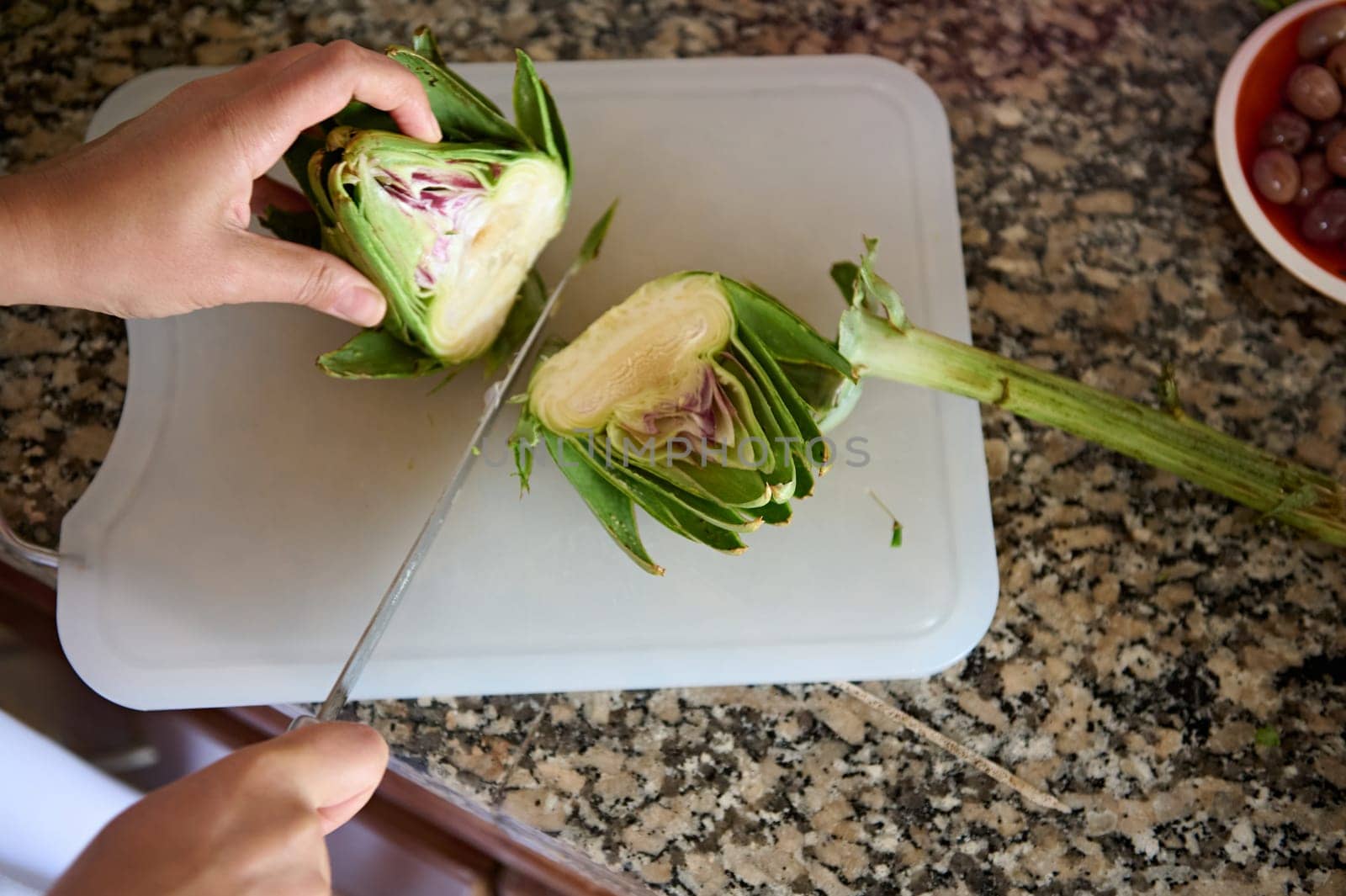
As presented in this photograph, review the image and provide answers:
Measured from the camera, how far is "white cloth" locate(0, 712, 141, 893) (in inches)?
43.9

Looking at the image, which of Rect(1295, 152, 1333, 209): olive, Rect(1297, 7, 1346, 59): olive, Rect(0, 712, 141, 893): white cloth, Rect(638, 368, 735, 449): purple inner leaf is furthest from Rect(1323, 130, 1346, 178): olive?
Rect(0, 712, 141, 893): white cloth

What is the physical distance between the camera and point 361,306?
1047 millimetres

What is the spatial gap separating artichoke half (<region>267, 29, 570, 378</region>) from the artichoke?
0.37ft

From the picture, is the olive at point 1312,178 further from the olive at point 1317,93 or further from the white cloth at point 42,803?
the white cloth at point 42,803

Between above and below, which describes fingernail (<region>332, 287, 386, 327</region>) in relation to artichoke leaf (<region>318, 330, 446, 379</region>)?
above

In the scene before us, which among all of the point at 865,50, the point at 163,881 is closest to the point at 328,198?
the point at 163,881

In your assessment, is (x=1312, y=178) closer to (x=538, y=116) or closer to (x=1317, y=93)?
(x=1317, y=93)

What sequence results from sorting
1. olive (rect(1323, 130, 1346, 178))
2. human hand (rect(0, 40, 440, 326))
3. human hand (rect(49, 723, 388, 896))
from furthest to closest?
olive (rect(1323, 130, 1346, 178)) → human hand (rect(0, 40, 440, 326)) → human hand (rect(49, 723, 388, 896))

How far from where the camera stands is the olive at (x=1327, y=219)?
117 centimetres

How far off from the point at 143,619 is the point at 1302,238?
1.42 m

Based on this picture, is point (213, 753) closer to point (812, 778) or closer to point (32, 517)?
point (32, 517)

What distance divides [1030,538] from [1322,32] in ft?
2.29

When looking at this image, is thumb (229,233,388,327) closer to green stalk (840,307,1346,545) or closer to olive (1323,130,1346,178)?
green stalk (840,307,1346,545)

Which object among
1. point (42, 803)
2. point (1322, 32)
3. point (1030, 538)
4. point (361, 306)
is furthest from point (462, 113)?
point (1322, 32)
